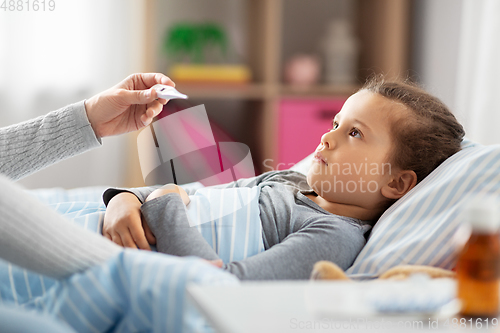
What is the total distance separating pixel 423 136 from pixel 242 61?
68.2 inches

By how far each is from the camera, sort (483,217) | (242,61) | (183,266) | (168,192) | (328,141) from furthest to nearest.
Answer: (242,61) < (328,141) < (168,192) < (183,266) < (483,217)

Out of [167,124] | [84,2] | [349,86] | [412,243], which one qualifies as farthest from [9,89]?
[412,243]

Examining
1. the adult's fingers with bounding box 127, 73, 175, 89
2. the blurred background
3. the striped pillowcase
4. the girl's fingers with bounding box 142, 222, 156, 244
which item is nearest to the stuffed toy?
the striped pillowcase

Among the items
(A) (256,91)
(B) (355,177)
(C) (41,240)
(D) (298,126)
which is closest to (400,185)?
(B) (355,177)

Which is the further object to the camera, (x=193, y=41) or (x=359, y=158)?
(x=193, y=41)

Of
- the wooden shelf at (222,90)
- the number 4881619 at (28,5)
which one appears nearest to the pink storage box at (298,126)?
the wooden shelf at (222,90)

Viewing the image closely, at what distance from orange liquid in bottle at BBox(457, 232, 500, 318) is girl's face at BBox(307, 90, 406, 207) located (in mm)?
547

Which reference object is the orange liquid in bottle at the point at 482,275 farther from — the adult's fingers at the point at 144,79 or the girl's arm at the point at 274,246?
the adult's fingers at the point at 144,79

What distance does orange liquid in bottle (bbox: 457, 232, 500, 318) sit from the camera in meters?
0.44

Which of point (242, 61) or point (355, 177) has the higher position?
point (242, 61)

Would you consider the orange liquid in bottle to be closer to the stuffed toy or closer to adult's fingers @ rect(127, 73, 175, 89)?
the stuffed toy

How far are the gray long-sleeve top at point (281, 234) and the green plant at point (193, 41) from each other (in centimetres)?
152

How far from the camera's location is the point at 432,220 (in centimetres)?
84

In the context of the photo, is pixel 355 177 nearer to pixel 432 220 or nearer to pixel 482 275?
pixel 432 220
